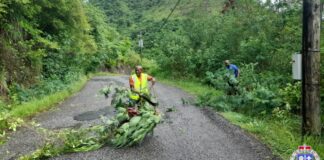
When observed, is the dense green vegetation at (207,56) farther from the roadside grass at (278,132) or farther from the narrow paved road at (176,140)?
the narrow paved road at (176,140)

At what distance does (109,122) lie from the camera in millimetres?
7801

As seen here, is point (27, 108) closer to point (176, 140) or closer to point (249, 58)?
point (176, 140)

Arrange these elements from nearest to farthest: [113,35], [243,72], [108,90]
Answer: [108,90]
[243,72]
[113,35]

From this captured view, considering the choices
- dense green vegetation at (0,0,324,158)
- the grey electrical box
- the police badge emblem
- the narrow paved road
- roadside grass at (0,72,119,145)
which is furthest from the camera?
dense green vegetation at (0,0,324,158)

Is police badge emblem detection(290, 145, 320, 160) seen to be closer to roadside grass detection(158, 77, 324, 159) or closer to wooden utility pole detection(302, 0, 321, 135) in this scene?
roadside grass detection(158, 77, 324, 159)

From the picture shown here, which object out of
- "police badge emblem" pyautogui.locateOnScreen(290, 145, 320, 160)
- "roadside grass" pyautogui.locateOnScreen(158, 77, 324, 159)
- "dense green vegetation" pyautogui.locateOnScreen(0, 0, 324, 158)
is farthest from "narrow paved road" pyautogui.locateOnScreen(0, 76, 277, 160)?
"police badge emblem" pyautogui.locateOnScreen(290, 145, 320, 160)

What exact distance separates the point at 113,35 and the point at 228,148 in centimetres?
4680

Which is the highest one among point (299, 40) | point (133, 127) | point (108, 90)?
point (299, 40)

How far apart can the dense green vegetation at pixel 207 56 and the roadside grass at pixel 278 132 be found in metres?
0.03

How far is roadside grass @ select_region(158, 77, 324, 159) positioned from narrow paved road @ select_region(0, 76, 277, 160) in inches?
10.4

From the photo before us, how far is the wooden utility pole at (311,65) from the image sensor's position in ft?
23.6

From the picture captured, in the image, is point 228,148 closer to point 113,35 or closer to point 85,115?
point 85,115

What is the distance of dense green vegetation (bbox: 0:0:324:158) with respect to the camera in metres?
10.6

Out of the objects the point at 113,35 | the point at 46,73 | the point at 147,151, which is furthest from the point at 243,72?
the point at 113,35
